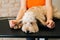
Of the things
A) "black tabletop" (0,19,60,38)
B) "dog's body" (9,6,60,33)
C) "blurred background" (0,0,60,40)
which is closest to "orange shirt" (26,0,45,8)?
"dog's body" (9,6,60,33)

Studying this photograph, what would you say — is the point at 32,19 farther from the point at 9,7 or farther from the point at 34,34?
the point at 9,7

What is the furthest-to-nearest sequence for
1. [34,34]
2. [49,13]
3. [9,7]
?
[9,7]
[49,13]
[34,34]

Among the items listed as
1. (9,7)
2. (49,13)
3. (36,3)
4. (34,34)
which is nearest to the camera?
(34,34)

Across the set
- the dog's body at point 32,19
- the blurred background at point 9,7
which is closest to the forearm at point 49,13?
the dog's body at point 32,19

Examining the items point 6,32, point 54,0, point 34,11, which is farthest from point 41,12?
point 54,0

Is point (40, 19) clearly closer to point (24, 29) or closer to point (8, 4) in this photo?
point (24, 29)

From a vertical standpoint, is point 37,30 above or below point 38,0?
below

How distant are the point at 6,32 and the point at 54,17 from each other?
39 centimetres

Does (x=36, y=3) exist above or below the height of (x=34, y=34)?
above

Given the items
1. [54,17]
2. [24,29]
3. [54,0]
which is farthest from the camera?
[54,0]

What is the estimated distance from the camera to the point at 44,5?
1.13 meters

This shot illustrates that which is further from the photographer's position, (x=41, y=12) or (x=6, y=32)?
(x=41, y=12)

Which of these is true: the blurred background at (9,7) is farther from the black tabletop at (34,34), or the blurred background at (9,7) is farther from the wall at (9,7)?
the black tabletop at (34,34)

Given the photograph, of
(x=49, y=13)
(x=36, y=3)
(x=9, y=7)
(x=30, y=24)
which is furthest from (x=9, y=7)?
(x=30, y=24)
